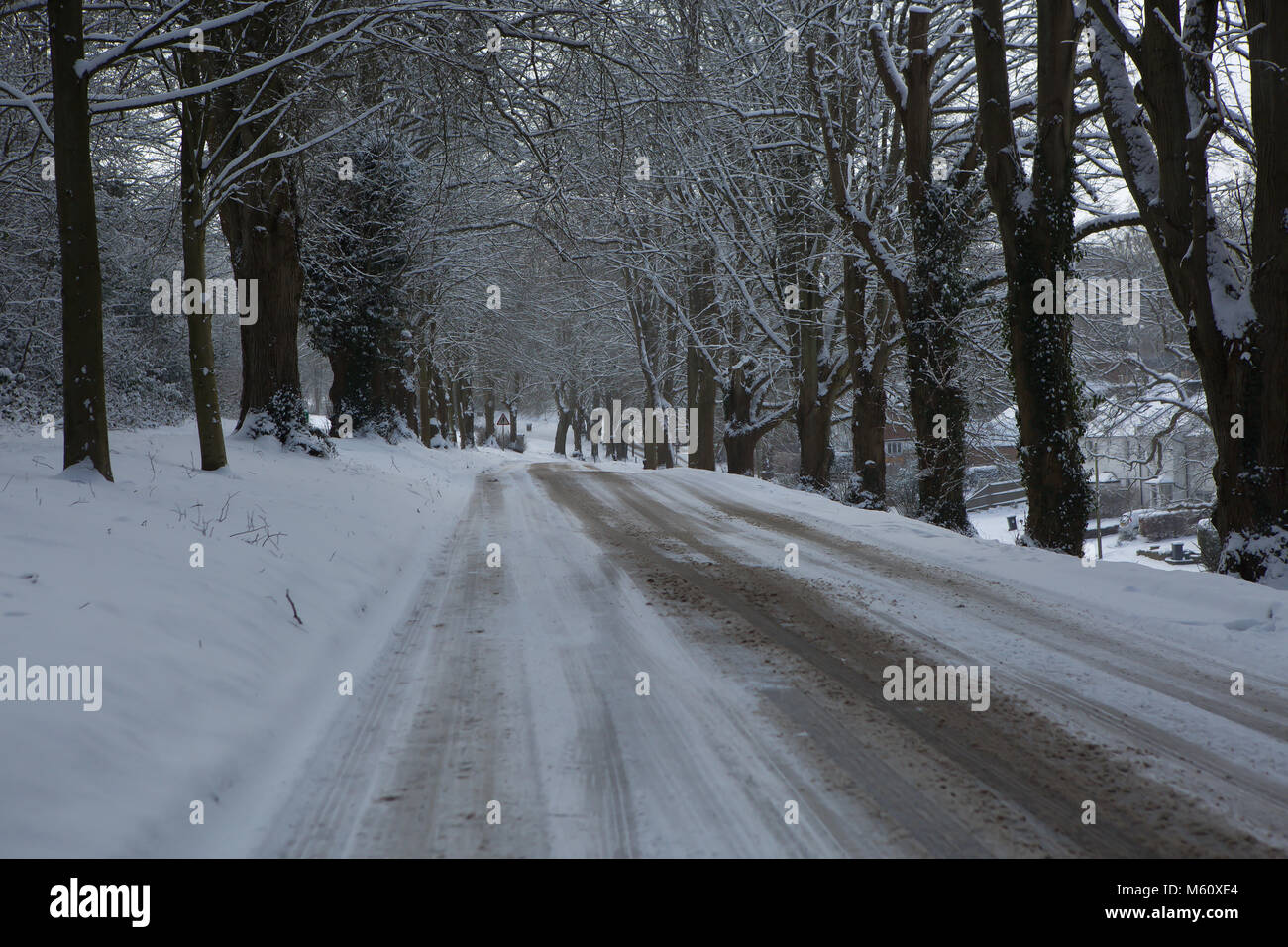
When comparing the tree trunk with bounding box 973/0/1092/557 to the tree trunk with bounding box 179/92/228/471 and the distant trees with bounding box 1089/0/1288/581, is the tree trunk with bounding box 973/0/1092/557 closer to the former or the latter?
the distant trees with bounding box 1089/0/1288/581

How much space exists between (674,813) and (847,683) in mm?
1784

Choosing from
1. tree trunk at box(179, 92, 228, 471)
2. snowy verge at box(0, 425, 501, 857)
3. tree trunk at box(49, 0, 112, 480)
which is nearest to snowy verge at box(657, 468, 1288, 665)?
snowy verge at box(0, 425, 501, 857)

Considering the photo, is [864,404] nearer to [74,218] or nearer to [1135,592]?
[1135,592]

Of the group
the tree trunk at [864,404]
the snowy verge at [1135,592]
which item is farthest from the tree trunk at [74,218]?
the tree trunk at [864,404]

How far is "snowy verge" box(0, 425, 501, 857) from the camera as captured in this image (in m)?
3.07

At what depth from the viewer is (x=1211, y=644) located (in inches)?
203

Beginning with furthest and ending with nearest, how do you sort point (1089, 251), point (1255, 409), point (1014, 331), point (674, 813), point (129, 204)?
point (129, 204) → point (1089, 251) → point (1014, 331) → point (1255, 409) → point (674, 813)

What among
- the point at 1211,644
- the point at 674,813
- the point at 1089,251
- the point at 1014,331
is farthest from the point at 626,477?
the point at 674,813

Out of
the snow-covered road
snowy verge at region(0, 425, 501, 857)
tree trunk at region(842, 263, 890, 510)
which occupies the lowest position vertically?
the snow-covered road

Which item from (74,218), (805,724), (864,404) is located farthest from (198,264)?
(864,404)

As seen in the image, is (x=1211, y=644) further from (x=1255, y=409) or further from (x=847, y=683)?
(x=1255, y=409)

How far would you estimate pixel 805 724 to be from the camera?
403 cm

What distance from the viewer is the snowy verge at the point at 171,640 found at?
3.07 meters

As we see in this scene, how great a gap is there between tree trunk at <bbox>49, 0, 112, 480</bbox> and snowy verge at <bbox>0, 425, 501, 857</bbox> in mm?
952
